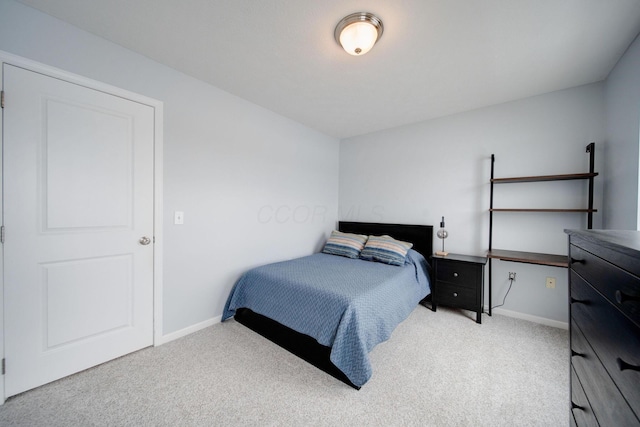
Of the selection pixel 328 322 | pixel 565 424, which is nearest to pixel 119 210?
pixel 328 322

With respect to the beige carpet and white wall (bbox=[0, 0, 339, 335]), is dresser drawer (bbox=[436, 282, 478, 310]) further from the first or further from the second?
white wall (bbox=[0, 0, 339, 335])

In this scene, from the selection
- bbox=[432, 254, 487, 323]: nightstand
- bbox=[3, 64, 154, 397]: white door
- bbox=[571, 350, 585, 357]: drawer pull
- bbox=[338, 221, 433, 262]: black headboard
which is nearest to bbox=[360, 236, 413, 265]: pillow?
bbox=[338, 221, 433, 262]: black headboard

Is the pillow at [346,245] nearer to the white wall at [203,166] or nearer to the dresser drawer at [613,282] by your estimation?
the white wall at [203,166]

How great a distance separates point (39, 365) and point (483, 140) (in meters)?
4.46

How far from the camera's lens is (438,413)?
1.42 m

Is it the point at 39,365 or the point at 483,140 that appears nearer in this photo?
the point at 39,365

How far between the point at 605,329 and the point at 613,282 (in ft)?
Answer: 0.56

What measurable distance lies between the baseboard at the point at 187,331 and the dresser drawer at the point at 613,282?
9.12 ft

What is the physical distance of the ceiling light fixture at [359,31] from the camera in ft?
5.00

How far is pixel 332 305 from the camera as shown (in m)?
1.80

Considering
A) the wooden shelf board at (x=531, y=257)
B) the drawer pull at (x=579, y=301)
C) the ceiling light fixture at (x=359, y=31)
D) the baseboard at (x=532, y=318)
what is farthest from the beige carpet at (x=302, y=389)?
the ceiling light fixture at (x=359, y=31)

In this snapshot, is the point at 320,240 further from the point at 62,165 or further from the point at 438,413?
the point at 62,165

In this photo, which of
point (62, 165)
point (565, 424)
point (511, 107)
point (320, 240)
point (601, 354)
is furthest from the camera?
point (320, 240)

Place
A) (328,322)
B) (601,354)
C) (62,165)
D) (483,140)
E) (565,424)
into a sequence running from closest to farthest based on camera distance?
(601,354)
(565,424)
(62,165)
(328,322)
(483,140)
